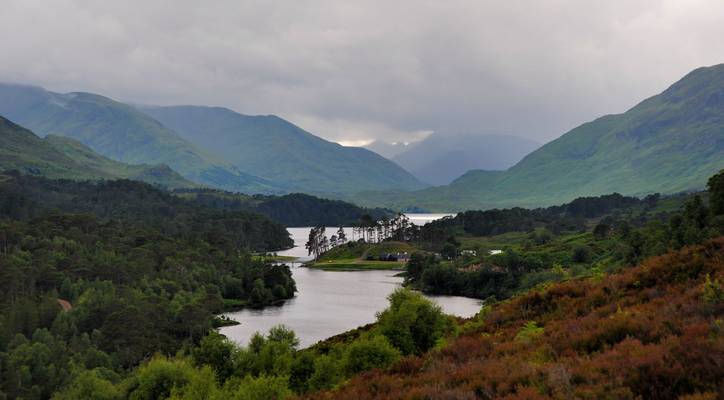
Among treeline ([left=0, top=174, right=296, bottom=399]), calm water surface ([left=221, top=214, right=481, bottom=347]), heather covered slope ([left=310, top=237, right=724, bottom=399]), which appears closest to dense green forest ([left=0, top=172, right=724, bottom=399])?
heather covered slope ([left=310, top=237, right=724, bottom=399])

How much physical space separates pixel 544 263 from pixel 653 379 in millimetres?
171646

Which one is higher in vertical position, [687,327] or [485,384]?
[687,327]

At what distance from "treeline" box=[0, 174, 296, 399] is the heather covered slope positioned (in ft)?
194

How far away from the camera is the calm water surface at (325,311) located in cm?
11769

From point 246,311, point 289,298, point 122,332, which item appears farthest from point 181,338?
point 289,298

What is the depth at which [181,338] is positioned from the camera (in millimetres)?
119188

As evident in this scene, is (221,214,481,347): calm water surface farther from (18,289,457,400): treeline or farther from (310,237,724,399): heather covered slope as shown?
(310,237,724,399): heather covered slope

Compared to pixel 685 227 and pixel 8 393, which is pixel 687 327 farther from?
pixel 685 227

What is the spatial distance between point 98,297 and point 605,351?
118927 mm

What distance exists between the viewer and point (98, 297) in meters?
119

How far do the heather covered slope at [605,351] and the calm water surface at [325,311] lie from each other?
7862cm

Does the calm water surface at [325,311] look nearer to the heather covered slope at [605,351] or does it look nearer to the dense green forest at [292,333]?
the dense green forest at [292,333]

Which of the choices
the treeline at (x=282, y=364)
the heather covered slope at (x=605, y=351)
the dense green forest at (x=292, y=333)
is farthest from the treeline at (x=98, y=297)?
the heather covered slope at (x=605, y=351)

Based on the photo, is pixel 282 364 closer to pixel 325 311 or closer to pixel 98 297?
pixel 98 297
